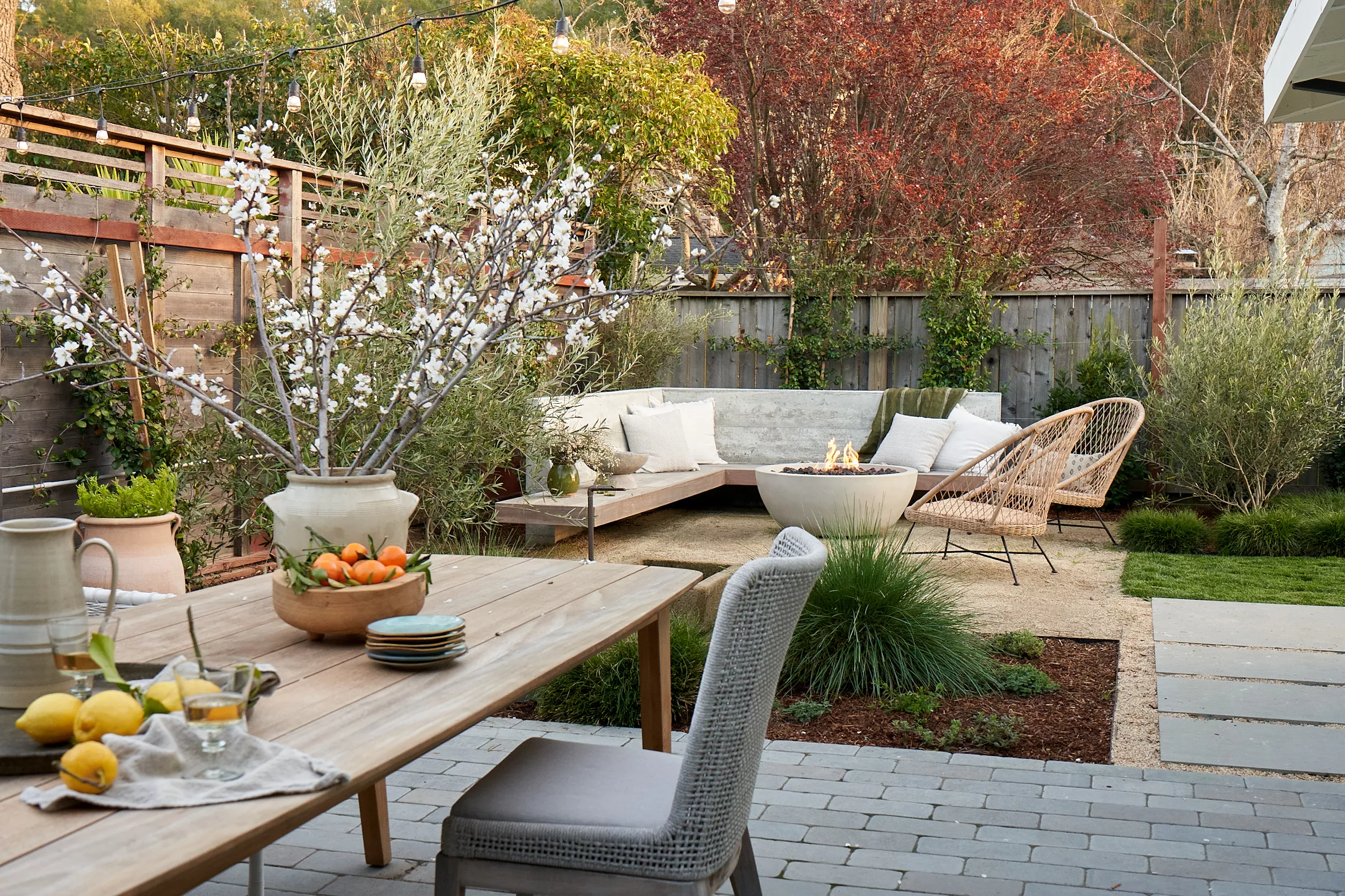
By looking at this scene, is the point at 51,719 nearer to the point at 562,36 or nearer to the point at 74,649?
the point at 74,649

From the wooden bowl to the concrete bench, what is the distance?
16.8 feet

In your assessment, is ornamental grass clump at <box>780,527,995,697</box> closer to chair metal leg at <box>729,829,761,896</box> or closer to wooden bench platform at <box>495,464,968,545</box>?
chair metal leg at <box>729,829,761,896</box>

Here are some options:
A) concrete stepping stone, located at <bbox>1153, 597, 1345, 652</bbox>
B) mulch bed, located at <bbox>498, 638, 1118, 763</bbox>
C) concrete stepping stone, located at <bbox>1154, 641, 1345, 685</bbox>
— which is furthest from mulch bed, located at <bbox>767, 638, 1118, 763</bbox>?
concrete stepping stone, located at <bbox>1153, 597, 1345, 652</bbox>

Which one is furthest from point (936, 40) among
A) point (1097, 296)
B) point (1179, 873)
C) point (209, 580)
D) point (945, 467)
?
point (1179, 873)

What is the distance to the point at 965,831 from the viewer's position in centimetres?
280

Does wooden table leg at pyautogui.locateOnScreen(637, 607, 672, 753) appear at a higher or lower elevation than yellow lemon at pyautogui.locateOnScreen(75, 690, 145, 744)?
lower

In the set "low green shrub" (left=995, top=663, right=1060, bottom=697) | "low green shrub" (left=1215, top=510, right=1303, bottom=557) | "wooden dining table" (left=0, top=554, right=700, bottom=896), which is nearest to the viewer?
"wooden dining table" (left=0, top=554, right=700, bottom=896)

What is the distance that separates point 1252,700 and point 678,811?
295cm

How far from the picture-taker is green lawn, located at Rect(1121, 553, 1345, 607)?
566cm

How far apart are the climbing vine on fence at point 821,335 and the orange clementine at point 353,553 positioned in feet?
26.5

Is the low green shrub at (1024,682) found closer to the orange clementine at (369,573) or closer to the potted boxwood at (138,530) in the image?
the orange clementine at (369,573)

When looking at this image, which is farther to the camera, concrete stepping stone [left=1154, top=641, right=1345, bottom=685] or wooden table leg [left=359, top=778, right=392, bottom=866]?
concrete stepping stone [left=1154, top=641, right=1345, bottom=685]

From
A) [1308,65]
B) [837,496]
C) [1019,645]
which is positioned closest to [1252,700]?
[1019,645]

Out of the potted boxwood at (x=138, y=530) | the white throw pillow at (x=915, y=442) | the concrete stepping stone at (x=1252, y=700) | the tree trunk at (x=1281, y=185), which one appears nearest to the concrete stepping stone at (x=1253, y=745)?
the concrete stepping stone at (x=1252, y=700)
